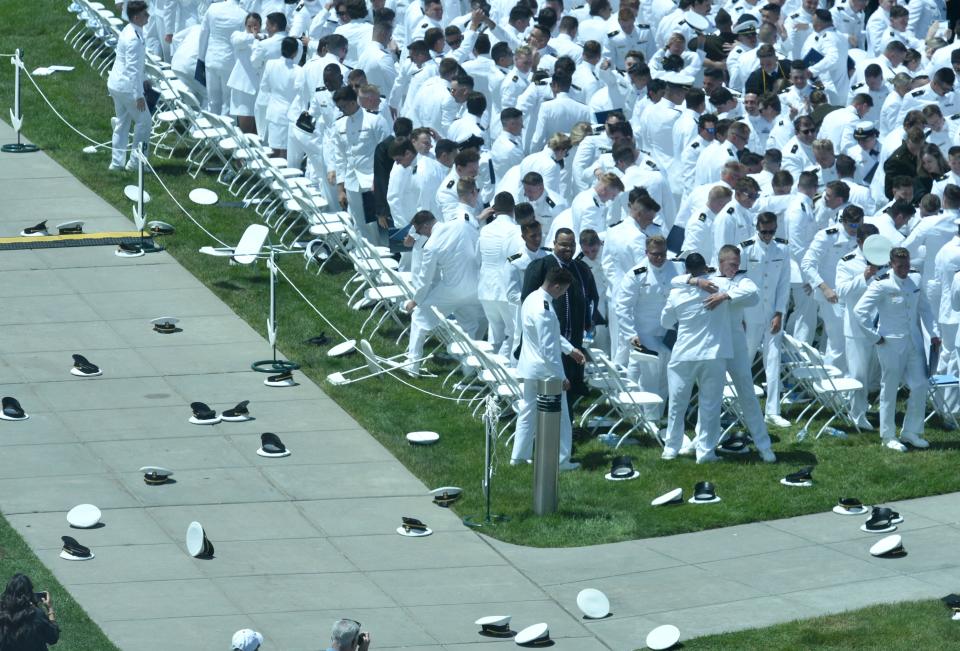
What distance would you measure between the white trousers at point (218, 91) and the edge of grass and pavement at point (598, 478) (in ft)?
15.4

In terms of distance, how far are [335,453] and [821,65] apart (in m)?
9.39

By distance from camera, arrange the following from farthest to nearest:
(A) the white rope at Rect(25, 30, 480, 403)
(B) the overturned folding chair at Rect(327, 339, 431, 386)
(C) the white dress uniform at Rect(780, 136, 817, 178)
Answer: (C) the white dress uniform at Rect(780, 136, 817, 178), (A) the white rope at Rect(25, 30, 480, 403), (B) the overturned folding chair at Rect(327, 339, 431, 386)

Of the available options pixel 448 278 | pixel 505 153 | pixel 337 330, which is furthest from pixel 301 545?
pixel 505 153

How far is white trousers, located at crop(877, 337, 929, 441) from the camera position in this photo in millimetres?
16828

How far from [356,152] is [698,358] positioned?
20.2 ft

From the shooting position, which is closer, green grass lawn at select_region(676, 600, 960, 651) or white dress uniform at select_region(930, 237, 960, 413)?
green grass lawn at select_region(676, 600, 960, 651)

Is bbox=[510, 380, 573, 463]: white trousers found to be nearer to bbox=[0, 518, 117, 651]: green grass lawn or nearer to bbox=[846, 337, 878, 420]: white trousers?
bbox=[846, 337, 878, 420]: white trousers

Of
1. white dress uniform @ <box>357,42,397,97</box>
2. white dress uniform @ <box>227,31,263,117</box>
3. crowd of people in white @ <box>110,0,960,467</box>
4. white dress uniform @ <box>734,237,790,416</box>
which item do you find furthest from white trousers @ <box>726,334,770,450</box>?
white dress uniform @ <box>227,31,263,117</box>

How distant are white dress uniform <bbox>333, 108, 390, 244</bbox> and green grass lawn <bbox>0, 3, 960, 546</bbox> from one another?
0.89 metres

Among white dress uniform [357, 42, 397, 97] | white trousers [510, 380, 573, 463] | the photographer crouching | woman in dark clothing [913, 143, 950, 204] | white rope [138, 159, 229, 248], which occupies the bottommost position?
white rope [138, 159, 229, 248]

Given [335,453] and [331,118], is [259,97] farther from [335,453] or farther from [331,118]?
[335,453]

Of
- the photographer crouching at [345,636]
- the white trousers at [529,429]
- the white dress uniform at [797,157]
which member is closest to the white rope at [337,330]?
the white trousers at [529,429]

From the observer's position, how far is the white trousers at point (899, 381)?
16828mm

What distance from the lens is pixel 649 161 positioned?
61.4 ft
